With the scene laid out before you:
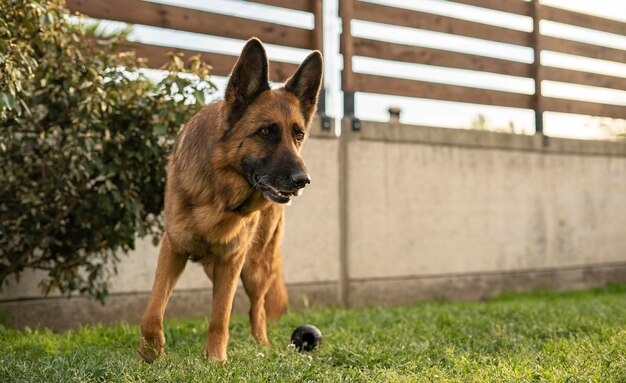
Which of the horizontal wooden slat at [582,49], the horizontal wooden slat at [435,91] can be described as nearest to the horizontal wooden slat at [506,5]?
the horizontal wooden slat at [582,49]

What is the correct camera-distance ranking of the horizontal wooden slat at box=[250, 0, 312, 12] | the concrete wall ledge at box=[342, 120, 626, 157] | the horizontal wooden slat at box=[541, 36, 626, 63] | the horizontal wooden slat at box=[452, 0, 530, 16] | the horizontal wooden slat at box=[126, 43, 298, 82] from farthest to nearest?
1. the horizontal wooden slat at box=[541, 36, 626, 63]
2. the horizontal wooden slat at box=[452, 0, 530, 16]
3. the concrete wall ledge at box=[342, 120, 626, 157]
4. the horizontal wooden slat at box=[250, 0, 312, 12]
5. the horizontal wooden slat at box=[126, 43, 298, 82]

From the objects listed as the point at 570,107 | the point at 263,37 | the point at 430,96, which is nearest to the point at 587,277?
the point at 570,107

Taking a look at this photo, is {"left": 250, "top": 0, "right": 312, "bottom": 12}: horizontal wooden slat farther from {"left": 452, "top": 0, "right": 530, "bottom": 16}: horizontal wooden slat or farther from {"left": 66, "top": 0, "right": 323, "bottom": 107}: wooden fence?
{"left": 452, "top": 0, "right": 530, "bottom": 16}: horizontal wooden slat

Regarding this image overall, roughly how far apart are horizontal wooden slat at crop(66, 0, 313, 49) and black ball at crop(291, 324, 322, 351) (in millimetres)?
3874

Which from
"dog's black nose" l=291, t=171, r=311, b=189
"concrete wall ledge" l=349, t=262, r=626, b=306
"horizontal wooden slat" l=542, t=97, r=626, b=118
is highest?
"horizontal wooden slat" l=542, t=97, r=626, b=118

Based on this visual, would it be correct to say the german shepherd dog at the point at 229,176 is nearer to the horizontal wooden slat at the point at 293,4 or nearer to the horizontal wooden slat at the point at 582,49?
the horizontal wooden slat at the point at 293,4

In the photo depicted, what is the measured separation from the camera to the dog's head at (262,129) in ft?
13.1

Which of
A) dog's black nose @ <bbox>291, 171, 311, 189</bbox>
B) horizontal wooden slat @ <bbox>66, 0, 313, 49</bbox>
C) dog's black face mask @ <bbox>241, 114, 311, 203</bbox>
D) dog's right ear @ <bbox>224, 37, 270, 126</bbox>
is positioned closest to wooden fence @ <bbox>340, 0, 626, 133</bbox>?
horizontal wooden slat @ <bbox>66, 0, 313, 49</bbox>

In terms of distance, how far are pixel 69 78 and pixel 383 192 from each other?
14.1ft

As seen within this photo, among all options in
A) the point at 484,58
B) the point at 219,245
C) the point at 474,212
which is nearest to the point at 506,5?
the point at 484,58

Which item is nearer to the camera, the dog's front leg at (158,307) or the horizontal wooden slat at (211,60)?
the dog's front leg at (158,307)

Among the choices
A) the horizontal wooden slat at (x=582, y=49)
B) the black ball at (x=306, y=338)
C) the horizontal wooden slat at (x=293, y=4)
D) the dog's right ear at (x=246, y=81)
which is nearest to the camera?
the dog's right ear at (x=246, y=81)

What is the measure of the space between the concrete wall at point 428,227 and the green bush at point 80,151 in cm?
86

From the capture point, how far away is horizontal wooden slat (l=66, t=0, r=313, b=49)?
7.01m
